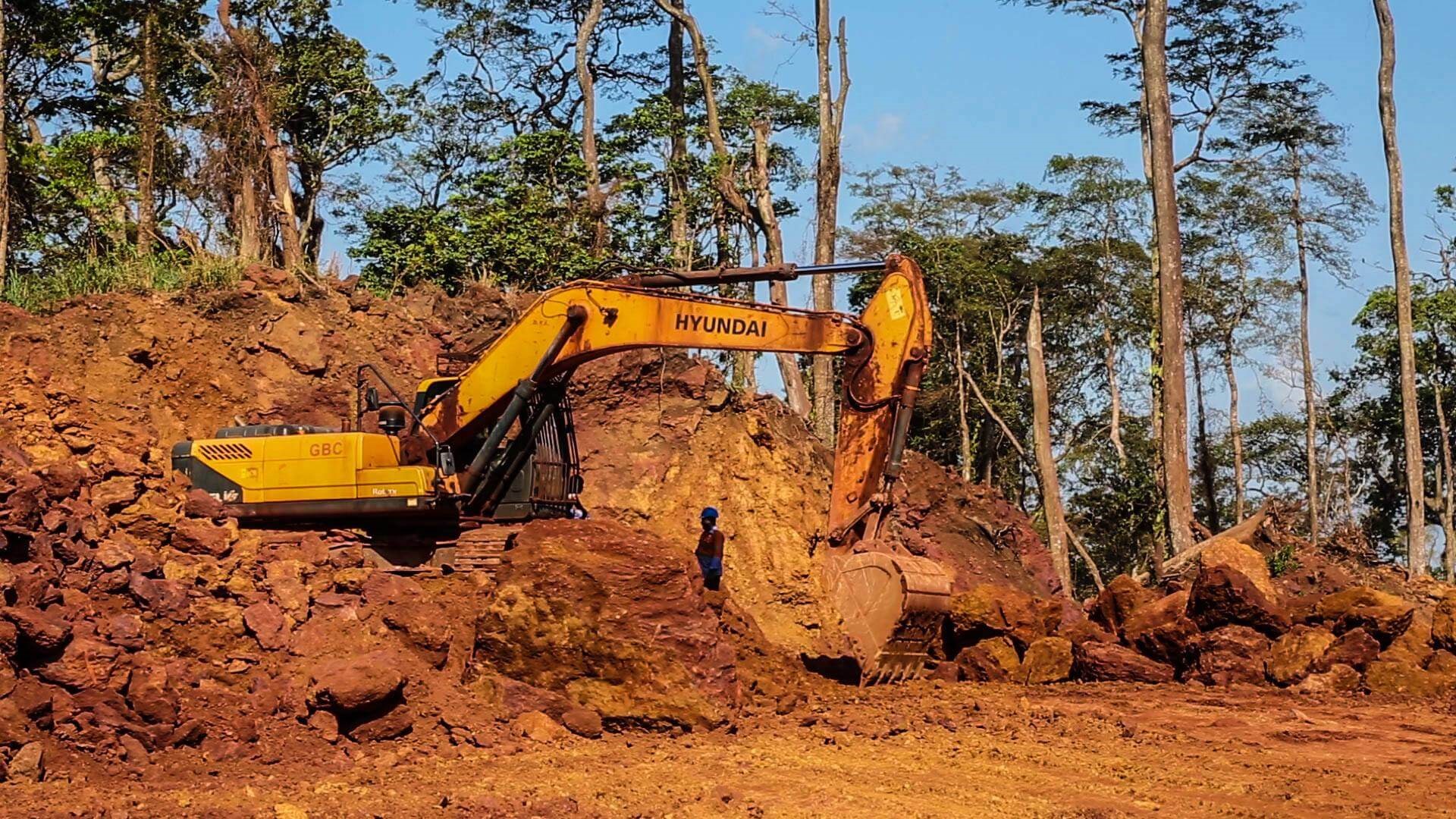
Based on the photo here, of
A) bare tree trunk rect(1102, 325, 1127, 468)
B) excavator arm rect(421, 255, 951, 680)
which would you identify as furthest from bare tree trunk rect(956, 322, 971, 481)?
excavator arm rect(421, 255, 951, 680)

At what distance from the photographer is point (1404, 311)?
26031mm

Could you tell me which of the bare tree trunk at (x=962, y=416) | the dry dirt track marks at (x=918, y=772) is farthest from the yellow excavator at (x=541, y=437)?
the bare tree trunk at (x=962, y=416)

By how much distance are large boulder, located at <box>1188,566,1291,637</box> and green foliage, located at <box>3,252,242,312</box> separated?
1249cm

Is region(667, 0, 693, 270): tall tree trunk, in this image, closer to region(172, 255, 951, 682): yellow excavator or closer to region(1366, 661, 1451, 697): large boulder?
region(172, 255, 951, 682): yellow excavator

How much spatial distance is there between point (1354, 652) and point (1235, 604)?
1.11m

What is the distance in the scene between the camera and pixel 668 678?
10977 mm

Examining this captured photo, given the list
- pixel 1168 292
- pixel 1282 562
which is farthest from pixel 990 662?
pixel 1168 292

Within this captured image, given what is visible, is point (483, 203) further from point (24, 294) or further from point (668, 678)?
point (668, 678)

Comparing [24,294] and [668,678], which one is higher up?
[24,294]

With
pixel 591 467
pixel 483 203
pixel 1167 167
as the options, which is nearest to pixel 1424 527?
pixel 1167 167

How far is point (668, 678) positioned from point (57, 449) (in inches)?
255

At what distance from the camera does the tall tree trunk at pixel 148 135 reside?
22.3m

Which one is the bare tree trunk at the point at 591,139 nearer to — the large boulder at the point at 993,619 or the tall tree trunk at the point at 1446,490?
the large boulder at the point at 993,619

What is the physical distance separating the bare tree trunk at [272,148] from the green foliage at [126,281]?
3.89 meters
